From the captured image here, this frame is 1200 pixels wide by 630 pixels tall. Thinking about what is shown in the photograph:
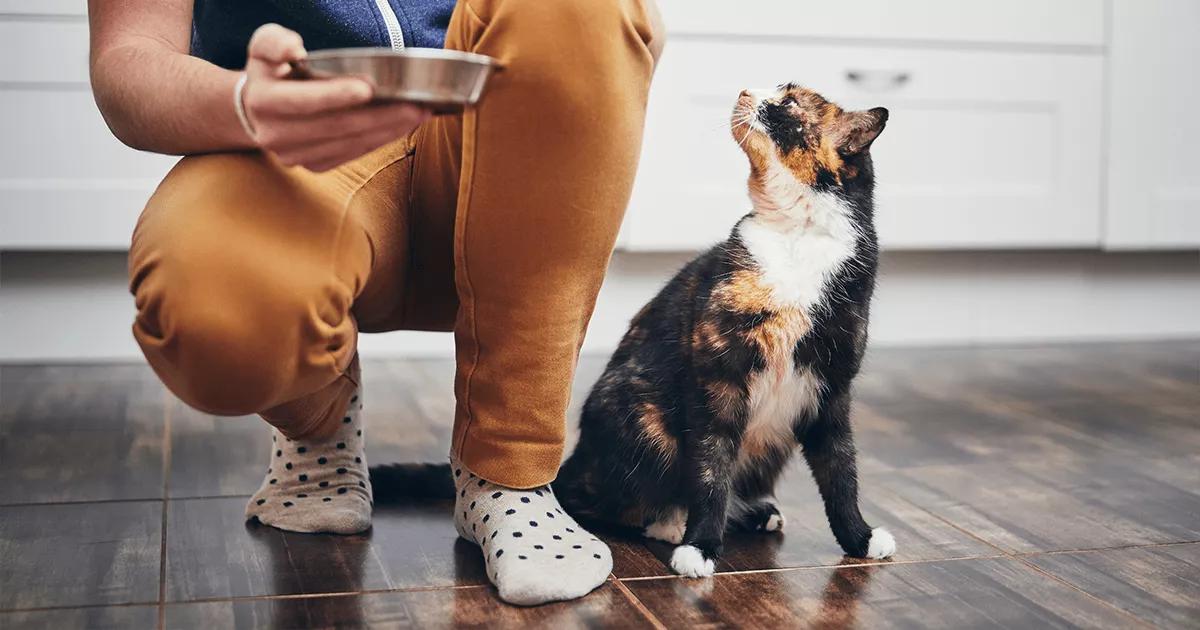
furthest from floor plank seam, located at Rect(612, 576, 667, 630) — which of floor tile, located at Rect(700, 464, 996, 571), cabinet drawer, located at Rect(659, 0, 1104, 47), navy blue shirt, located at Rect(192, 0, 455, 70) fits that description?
cabinet drawer, located at Rect(659, 0, 1104, 47)

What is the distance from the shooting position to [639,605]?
112cm

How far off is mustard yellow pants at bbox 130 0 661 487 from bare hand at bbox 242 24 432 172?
12cm

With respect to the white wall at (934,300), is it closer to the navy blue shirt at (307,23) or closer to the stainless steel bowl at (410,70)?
the navy blue shirt at (307,23)

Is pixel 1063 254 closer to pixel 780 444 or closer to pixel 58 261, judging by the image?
pixel 780 444

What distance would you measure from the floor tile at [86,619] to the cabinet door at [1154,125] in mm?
2340

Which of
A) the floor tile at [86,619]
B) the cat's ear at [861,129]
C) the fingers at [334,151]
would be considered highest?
the cat's ear at [861,129]

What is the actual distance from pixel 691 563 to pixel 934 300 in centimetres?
183

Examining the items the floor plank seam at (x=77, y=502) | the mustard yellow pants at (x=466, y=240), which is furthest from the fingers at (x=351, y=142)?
the floor plank seam at (x=77, y=502)

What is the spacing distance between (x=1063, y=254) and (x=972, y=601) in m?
1.98

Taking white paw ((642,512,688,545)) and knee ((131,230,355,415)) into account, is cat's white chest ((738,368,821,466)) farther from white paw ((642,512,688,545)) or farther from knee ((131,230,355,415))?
knee ((131,230,355,415))

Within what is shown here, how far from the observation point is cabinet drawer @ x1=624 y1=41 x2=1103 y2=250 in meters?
2.62

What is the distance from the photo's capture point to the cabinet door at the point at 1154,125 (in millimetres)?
2797

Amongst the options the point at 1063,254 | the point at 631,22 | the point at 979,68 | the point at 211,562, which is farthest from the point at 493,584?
the point at 1063,254

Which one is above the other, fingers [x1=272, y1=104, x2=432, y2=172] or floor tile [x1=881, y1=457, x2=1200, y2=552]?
fingers [x1=272, y1=104, x2=432, y2=172]
